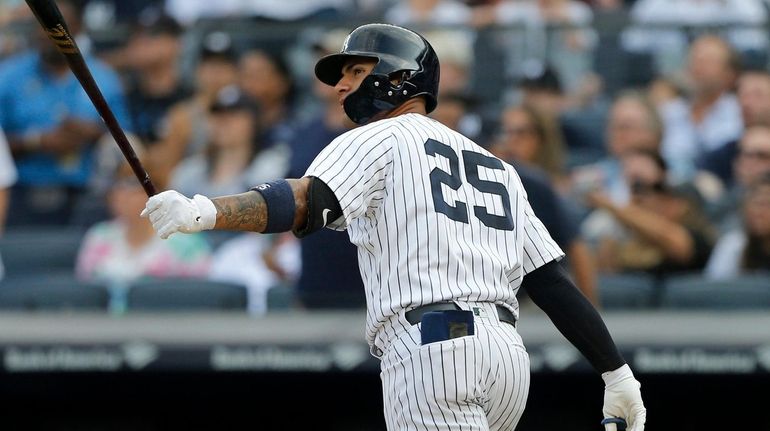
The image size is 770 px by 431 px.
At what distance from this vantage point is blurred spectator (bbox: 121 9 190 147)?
7.59 meters

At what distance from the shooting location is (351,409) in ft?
20.2

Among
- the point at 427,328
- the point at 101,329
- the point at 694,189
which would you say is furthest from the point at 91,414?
the point at 427,328

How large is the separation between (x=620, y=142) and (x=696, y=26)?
3.59 feet

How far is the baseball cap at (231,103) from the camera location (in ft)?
23.0

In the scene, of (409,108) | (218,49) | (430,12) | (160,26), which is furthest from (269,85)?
(409,108)

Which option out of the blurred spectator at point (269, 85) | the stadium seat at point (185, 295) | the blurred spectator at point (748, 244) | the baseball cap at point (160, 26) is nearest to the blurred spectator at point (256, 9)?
the baseball cap at point (160, 26)

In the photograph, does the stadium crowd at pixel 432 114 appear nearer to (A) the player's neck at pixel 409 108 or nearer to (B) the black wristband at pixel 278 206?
(A) the player's neck at pixel 409 108

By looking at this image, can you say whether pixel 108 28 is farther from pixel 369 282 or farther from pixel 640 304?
pixel 369 282

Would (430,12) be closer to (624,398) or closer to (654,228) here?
(654,228)

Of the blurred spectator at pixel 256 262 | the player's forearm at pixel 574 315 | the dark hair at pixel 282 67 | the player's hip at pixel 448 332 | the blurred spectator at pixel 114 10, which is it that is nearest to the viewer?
the player's hip at pixel 448 332

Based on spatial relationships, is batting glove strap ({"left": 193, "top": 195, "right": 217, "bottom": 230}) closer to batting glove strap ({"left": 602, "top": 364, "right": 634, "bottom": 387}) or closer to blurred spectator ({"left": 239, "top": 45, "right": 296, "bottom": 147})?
batting glove strap ({"left": 602, "top": 364, "right": 634, "bottom": 387})

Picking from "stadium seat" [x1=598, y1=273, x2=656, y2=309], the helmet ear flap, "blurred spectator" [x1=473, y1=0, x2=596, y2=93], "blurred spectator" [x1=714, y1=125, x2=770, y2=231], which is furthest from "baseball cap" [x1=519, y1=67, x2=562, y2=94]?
the helmet ear flap

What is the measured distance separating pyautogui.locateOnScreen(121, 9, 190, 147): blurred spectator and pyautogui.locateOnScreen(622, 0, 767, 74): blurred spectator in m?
2.58

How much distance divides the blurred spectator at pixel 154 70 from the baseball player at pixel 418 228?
4226 mm
